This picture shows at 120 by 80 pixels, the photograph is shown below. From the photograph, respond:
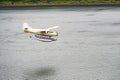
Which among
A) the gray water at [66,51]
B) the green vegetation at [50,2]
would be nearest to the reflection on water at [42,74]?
the gray water at [66,51]

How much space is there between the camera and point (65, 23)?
12362cm

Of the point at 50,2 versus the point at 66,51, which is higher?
the point at 66,51

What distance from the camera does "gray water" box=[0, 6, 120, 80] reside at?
66.9 metres

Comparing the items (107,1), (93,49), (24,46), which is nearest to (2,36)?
(24,46)

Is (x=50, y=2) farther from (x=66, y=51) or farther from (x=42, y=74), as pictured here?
(x=42, y=74)

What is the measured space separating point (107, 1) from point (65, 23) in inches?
2403

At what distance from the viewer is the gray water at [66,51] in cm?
6694

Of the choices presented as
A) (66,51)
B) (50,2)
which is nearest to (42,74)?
(66,51)

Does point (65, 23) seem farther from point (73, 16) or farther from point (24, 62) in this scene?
point (24, 62)

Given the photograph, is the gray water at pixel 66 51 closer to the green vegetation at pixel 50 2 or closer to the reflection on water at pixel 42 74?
the reflection on water at pixel 42 74

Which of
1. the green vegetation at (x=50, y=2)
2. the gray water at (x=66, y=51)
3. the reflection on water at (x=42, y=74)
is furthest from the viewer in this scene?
the green vegetation at (x=50, y=2)

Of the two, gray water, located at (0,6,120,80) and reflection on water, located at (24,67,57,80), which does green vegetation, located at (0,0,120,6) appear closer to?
gray water, located at (0,6,120,80)

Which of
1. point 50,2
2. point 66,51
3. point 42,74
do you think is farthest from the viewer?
point 50,2

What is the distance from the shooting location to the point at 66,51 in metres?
82.8
